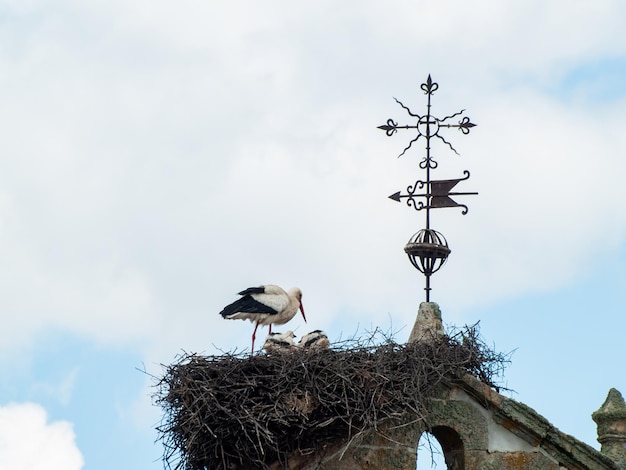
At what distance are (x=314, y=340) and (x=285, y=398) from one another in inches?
35.9

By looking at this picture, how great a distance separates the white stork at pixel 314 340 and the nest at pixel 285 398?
0.23m

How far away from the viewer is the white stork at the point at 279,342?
1340cm

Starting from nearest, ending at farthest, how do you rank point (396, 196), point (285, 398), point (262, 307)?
1. point (285, 398)
2. point (396, 196)
3. point (262, 307)

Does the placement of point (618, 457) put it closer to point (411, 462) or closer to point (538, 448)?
point (538, 448)

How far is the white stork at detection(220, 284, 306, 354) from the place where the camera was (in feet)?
48.5

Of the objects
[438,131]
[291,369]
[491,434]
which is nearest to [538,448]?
[491,434]

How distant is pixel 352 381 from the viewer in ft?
42.2

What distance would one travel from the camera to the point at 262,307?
14.8m

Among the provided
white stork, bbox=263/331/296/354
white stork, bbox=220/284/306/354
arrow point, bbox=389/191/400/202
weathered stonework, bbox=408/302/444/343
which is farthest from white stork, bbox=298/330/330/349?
arrow point, bbox=389/191/400/202

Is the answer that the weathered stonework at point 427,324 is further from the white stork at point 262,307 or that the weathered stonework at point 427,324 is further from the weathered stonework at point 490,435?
the white stork at point 262,307

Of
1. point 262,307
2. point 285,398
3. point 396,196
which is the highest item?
point 396,196

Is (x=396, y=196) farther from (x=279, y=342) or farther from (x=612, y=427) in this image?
(x=612, y=427)

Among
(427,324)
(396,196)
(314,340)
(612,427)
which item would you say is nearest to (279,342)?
(314,340)

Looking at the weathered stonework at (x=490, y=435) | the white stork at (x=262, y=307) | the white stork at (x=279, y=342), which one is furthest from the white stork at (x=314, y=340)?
the white stork at (x=262, y=307)
